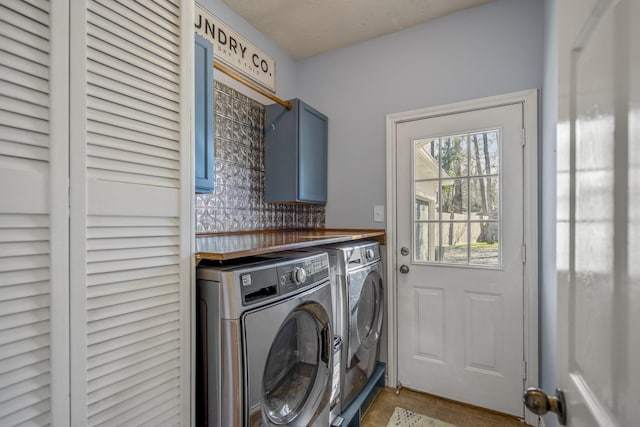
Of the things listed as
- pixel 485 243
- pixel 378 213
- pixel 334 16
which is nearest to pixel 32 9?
pixel 334 16

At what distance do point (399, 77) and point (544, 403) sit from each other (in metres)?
2.20

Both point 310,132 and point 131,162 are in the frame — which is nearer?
point 131,162

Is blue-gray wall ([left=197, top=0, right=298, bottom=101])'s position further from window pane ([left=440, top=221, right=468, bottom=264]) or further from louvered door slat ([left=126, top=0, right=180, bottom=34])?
window pane ([left=440, top=221, right=468, bottom=264])

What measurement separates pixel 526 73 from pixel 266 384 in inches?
88.8

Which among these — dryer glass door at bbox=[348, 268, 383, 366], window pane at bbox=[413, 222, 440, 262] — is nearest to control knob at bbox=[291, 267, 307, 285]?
dryer glass door at bbox=[348, 268, 383, 366]

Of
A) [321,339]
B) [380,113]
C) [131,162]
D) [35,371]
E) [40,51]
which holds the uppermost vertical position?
[380,113]

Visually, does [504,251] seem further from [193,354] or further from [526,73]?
[193,354]

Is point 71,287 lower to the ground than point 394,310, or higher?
higher

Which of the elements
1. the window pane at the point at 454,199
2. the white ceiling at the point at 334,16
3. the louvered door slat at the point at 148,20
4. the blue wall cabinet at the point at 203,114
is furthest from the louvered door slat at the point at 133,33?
the window pane at the point at 454,199

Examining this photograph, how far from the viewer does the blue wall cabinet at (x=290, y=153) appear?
7.04 feet

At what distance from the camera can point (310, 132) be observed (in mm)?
2287

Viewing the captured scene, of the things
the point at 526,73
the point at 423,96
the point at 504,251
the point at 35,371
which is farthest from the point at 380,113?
the point at 35,371

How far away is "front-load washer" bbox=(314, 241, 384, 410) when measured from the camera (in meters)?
1.64

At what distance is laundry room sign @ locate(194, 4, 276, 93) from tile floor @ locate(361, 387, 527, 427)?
2.42 m
